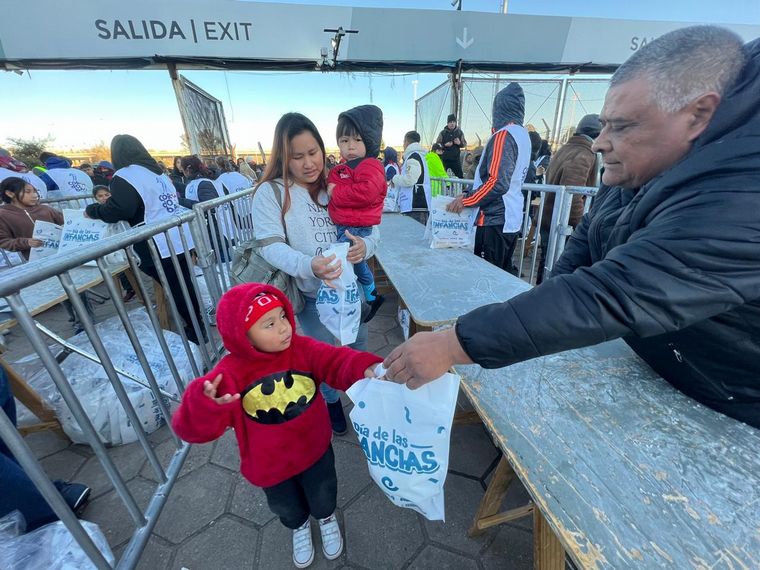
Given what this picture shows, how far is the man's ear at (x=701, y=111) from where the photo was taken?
850 mm

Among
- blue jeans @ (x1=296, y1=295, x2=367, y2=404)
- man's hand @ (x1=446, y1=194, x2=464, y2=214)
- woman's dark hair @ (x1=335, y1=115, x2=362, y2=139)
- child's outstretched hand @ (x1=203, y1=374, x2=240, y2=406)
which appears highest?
woman's dark hair @ (x1=335, y1=115, x2=362, y2=139)

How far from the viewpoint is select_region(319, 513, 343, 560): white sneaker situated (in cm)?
156

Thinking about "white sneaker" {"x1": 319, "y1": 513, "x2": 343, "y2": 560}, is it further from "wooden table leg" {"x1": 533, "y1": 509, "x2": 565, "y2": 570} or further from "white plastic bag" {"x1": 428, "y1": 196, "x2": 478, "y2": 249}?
"white plastic bag" {"x1": 428, "y1": 196, "x2": 478, "y2": 249}

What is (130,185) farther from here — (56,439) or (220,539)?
(220,539)

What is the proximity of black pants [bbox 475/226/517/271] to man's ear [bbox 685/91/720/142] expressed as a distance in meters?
2.45

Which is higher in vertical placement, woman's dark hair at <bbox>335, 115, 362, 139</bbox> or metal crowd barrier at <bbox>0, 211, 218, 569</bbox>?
woman's dark hair at <bbox>335, 115, 362, 139</bbox>

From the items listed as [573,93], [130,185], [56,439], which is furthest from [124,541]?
[573,93]

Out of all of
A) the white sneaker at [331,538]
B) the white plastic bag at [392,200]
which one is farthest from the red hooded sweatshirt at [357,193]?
the white plastic bag at [392,200]

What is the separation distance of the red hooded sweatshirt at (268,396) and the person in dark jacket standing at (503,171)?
221 centimetres

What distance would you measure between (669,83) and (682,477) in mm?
1063

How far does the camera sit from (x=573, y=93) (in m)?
9.95

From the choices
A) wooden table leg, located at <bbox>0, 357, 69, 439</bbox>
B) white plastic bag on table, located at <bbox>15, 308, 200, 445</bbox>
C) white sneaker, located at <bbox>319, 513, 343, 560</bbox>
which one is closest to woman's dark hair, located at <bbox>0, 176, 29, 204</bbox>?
white plastic bag on table, located at <bbox>15, 308, 200, 445</bbox>

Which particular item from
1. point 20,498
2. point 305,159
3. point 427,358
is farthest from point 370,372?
point 20,498

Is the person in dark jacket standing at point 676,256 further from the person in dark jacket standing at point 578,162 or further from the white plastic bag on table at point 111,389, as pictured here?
the person in dark jacket standing at point 578,162
